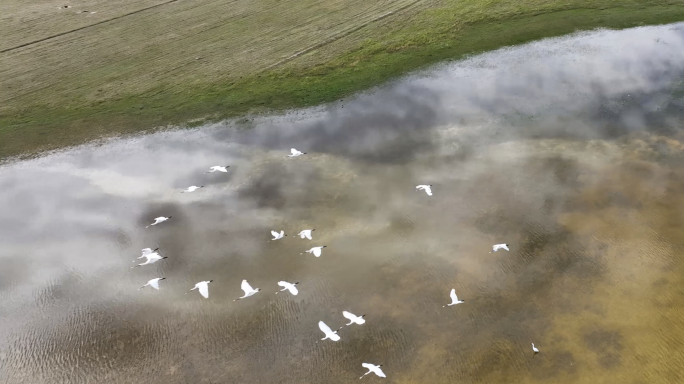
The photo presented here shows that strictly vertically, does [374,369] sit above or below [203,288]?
below

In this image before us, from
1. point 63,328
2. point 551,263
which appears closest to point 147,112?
point 63,328

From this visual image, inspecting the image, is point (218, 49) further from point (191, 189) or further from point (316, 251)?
point (316, 251)

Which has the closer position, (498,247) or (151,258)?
(151,258)

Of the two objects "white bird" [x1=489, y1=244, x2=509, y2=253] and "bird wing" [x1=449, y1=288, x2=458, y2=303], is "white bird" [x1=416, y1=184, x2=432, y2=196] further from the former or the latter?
"bird wing" [x1=449, y1=288, x2=458, y2=303]

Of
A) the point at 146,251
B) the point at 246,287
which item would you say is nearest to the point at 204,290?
the point at 246,287

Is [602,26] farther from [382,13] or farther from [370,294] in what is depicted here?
[370,294]

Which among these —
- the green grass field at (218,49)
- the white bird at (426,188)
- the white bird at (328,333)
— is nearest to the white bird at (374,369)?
the white bird at (328,333)

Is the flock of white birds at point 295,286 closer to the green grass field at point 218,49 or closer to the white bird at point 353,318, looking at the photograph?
the white bird at point 353,318
